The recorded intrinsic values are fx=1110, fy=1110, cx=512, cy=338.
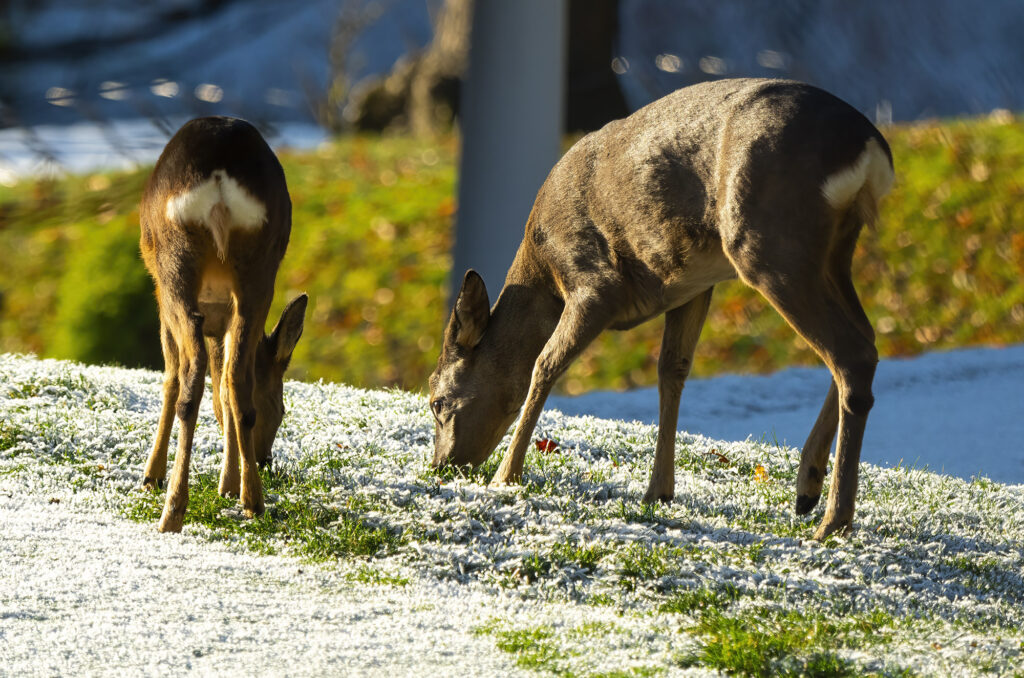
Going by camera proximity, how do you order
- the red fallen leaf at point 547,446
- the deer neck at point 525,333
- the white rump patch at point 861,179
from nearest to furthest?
the white rump patch at point 861,179 → the deer neck at point 525,333 → the red fallen leaf at point 547,446

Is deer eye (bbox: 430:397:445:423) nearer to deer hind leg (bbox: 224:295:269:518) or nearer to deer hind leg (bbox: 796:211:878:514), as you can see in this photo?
deer hind leg (bbox: 224:295:269:518)

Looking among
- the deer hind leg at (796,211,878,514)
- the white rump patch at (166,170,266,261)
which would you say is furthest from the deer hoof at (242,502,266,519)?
the deer hind leg at (796,211,878,514)

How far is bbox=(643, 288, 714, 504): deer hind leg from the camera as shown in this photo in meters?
5.49

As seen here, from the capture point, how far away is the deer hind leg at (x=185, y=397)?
15.1 ft

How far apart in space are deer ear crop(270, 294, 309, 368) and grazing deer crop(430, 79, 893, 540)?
759 millimetres

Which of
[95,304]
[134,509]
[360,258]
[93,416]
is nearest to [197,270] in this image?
[134,509]

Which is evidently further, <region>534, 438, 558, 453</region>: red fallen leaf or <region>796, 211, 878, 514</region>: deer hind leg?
<region>534, 438, 558, 453</region>: red fallen leaf

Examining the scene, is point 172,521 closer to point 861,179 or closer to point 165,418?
point 165,418

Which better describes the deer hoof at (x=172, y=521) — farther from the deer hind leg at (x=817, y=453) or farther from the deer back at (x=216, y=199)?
the deer hind leg at (x=817, y=453)

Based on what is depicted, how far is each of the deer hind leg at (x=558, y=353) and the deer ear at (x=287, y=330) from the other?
116 centimetres

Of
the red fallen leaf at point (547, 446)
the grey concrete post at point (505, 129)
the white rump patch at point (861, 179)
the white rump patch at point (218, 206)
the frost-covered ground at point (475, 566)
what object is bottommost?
the frost-covered ground at point (475, 566)

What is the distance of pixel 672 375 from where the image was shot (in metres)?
5.55

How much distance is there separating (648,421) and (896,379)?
2794 mm

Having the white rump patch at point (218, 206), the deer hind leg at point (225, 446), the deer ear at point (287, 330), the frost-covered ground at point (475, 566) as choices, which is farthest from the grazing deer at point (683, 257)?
the white rump patch at point (218, 206)
